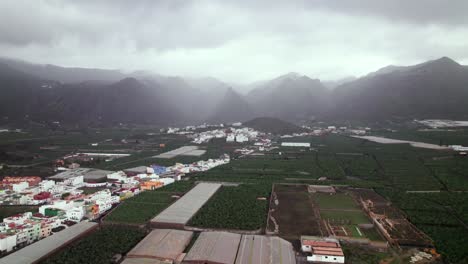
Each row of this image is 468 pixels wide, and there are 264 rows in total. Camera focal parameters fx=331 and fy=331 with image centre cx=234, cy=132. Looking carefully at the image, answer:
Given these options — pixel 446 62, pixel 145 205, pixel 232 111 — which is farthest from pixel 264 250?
pixel 446 62

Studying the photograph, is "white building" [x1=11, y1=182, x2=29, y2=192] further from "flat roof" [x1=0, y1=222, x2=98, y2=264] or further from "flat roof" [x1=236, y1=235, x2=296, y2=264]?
"flat roof" [x1=236, y1=235, x2=296, y2=264]

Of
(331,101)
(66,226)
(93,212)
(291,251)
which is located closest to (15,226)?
(66,226)

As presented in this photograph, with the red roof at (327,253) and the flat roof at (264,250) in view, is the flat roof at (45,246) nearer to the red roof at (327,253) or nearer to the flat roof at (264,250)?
the flat roof at (264,250)

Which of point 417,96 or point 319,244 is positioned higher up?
point 417,96

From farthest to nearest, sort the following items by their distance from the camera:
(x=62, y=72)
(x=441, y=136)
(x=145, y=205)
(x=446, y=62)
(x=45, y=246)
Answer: (x=62, y=72) → (x=446, y=62) → (x=441, y=136) → (x=145, y=205) → (x=45, y=246)

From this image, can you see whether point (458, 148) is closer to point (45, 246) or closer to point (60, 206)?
point (60, 206)

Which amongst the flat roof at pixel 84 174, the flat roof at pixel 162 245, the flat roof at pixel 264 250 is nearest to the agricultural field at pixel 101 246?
the flat roof at pixel 162 245

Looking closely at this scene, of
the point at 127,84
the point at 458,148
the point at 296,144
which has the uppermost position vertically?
the point at 127,84
